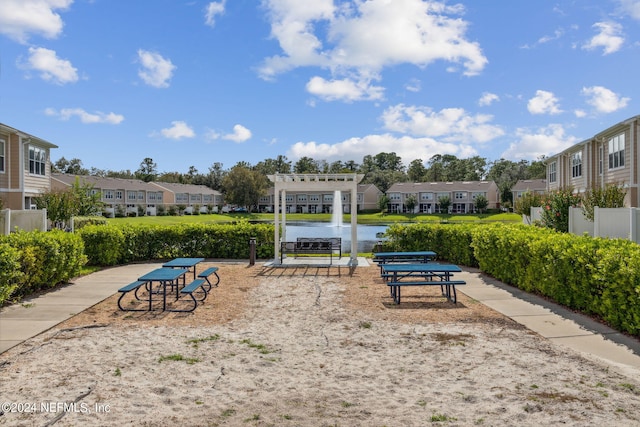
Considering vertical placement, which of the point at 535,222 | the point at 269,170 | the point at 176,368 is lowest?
the point at 176,368

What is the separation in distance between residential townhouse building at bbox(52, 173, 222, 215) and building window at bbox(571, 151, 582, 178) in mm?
53525

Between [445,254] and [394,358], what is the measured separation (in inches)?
429

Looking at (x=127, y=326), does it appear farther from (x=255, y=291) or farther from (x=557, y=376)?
(x=557, y=376)

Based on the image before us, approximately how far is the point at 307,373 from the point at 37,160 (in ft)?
97.2

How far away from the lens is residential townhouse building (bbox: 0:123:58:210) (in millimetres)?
24875

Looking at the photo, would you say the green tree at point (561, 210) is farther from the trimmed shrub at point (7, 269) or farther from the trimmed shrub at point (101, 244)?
the trimmed shrub at point (7, 269)

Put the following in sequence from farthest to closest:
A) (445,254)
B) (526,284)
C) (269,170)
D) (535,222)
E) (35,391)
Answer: (269,170), (535,222), (445,254), (526,284), (35,391)

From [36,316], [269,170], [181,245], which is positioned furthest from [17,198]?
[269,170]

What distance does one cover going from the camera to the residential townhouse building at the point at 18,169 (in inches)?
979

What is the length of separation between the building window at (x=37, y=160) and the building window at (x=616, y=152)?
3358 cm

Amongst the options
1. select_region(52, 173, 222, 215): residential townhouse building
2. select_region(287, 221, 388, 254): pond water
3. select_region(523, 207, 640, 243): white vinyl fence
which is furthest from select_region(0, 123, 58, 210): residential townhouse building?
select_region(52, 173, 222, 215): residential townhouse building

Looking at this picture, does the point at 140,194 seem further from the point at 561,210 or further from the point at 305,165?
the point at 561,210

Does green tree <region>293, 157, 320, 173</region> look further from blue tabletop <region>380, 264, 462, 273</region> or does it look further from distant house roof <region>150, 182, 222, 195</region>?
blue tabletop <region>380, 264, 462, 273</region>

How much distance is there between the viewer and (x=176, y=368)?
545 cm
